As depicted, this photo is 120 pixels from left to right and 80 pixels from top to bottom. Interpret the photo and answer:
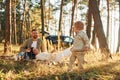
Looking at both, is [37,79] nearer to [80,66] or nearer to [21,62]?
[80,66]

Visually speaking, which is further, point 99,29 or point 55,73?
Answer: point 99,29

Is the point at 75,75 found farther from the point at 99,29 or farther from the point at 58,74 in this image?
the point at 99,29

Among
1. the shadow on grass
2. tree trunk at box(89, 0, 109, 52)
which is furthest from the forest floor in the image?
tree trunk at box(89, 0, 109, 52)

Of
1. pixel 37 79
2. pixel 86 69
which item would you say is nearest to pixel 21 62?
pixel 86 69

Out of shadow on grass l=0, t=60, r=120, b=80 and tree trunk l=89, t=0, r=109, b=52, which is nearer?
shadow on grass l=0, t=60, r=120, b=80

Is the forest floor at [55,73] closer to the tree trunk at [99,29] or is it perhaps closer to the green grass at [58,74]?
the green grass at [58,74]

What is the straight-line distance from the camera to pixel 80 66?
8.45 metres

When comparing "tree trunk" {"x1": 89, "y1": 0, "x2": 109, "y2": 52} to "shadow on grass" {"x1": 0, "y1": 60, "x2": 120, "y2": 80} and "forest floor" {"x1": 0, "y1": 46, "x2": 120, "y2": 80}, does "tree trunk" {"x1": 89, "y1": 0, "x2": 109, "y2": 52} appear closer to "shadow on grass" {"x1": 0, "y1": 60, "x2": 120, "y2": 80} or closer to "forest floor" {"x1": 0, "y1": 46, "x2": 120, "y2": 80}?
"forest floor" {"x1": 0, "y1": 46, "x2": 120, "y2": 80}

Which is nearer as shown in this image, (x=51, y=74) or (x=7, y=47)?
(x=51, y=74)

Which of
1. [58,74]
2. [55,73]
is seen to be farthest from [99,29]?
[58,74]

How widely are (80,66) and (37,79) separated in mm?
1423

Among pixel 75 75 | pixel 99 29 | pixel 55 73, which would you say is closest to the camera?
pixel 75 75

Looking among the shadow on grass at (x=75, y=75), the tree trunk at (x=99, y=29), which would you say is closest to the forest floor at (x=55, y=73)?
the shadow on grass at (x=75, y=75)

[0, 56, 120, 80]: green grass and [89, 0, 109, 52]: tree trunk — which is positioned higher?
[89, 0, 109, 52]: tree trunk
